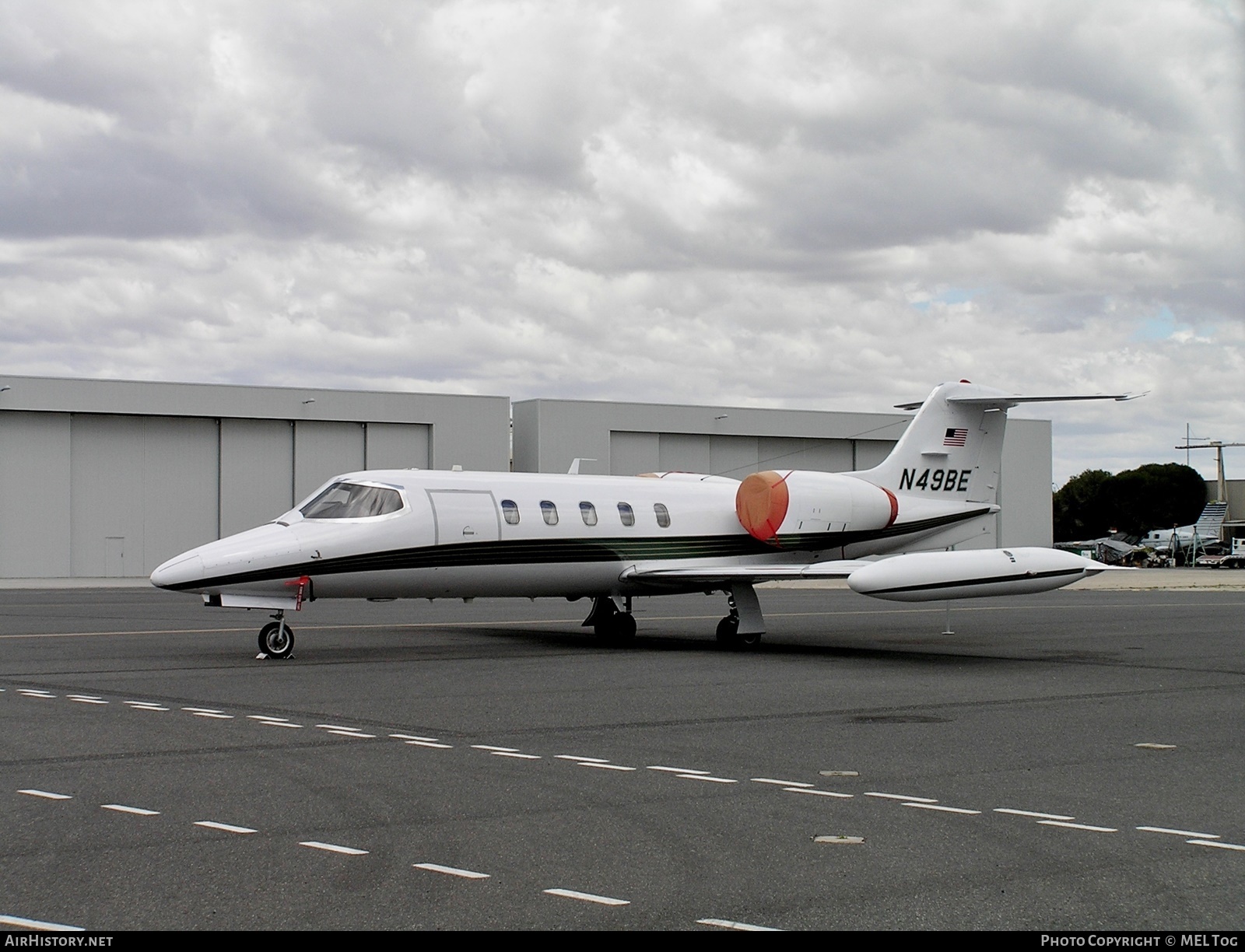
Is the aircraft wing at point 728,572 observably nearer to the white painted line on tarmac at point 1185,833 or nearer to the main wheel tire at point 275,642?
the main wheel tire at point 275,642

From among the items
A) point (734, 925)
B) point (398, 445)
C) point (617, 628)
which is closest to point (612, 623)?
point (617, 628)

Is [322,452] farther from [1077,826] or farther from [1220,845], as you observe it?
[1220,845]

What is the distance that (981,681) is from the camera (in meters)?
16.8

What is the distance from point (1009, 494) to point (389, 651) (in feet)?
186

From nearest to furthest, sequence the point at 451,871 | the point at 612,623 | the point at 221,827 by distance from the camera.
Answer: the point at 451,871
the point at 221,827
the point at 612,623

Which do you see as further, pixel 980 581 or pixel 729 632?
pixel 729 632

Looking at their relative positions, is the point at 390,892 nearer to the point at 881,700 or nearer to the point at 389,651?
the point at 881,700

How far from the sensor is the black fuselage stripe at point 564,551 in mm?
18750

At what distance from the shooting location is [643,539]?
75.0 feet

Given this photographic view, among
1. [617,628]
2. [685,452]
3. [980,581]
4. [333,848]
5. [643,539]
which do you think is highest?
[685,452]

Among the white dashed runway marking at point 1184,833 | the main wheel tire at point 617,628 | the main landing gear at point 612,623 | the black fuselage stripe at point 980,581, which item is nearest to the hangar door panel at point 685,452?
the main landing gear at point 612,623

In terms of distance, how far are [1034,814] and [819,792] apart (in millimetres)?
1482

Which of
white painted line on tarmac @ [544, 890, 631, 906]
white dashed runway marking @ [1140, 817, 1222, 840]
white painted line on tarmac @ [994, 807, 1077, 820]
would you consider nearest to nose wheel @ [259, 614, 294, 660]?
white painted line on tarmac @ [994, 807, 1077, 820]

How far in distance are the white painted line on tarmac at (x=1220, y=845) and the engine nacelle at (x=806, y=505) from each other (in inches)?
626
